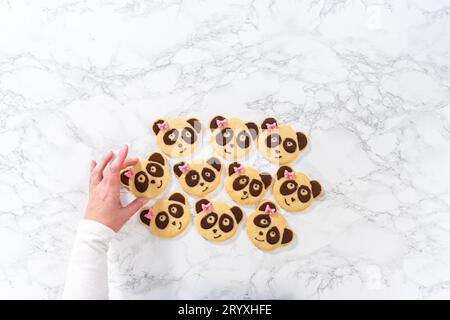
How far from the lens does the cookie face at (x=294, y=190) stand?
124cm

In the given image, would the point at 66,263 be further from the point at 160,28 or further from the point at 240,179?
the point at 160,28

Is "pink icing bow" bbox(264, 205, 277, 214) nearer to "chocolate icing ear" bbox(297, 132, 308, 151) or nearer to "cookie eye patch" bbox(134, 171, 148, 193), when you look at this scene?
"chocolate icing ear" bbox(297, 132, 308, 151)

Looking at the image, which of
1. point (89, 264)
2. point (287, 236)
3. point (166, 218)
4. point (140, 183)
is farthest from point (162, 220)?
point (287, 236)

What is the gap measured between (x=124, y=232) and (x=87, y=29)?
581mm

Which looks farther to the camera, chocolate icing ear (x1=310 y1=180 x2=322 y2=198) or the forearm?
chocolate icing ear (x1=310 y1=180 x2=322 y2=198)

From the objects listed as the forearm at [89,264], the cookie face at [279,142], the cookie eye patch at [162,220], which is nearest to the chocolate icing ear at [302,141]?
the cookie face at [279,142]

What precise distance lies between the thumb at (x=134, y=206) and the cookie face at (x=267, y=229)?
30 cm

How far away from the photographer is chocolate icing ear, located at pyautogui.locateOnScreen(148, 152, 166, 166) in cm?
124

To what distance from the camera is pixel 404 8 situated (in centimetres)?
128

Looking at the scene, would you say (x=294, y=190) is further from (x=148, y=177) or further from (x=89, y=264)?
(x=89, y=264)

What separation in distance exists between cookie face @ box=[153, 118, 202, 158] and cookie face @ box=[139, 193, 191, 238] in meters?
0.15

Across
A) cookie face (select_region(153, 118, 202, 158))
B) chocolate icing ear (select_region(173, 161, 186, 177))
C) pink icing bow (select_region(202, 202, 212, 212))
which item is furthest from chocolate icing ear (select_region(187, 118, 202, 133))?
pink icing bow (select_region(202, 202, 212, 212))

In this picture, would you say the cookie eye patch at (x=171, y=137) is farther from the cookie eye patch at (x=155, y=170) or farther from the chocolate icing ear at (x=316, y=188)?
the chocolate icing ear at (x=316, y=188)

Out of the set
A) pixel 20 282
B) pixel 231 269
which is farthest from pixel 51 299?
pixel 231 269
